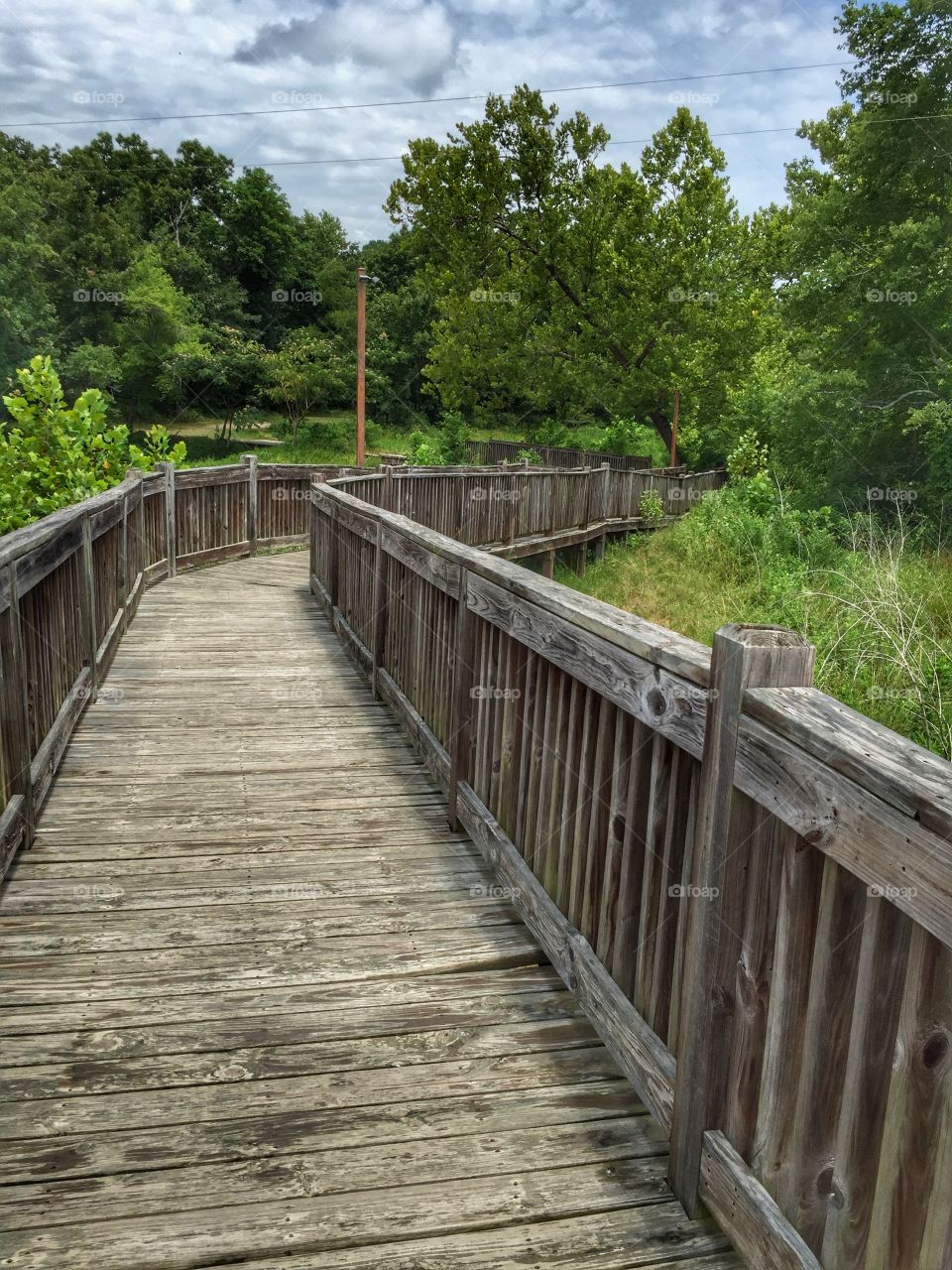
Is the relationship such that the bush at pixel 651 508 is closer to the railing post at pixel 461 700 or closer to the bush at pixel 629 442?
the bush at pixel 629 442

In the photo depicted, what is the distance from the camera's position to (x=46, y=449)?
36.4ft

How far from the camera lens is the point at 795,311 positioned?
19875 mm

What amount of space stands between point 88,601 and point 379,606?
6.59ft

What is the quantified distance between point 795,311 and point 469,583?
1820cm

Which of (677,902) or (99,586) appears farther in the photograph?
(99,586)

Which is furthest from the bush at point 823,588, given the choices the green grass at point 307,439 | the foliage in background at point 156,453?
the green grass at point 307,439

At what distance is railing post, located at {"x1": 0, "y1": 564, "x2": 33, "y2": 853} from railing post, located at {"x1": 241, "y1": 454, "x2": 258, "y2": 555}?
11.3 metres

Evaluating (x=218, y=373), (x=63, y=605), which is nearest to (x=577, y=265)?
(x=218, y=373)

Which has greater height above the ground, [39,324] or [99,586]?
[39,324]

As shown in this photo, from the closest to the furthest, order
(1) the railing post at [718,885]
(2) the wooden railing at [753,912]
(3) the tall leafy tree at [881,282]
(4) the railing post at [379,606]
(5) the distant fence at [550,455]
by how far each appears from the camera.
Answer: (2) the wooden railing at [753,912] → (1) the railing post at [718,885] → (4) the railing post at [379,606] → (3) the tall leafy tree at [881,282] → (5) the distant fence at [550,455]

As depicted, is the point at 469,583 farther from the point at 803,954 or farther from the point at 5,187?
the point at 5,187

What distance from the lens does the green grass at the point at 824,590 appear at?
7.11 metres

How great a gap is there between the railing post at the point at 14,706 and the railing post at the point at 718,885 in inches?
114

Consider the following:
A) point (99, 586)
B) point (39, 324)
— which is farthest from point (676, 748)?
point (39, 324)
